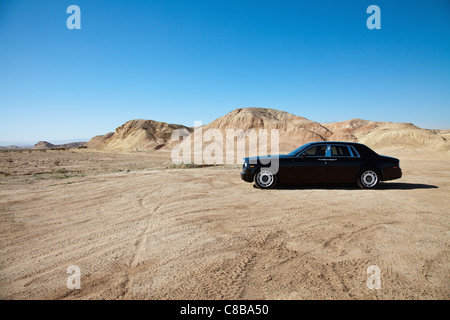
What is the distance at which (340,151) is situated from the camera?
774cm

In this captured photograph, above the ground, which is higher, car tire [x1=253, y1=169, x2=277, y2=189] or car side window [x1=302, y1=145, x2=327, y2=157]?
car side window [x1=302, y1=145, x2=327, y2=157]

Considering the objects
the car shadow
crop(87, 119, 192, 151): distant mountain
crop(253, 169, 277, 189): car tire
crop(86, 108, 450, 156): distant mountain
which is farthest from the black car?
crop(87, 119, 192, 151): distant mountain

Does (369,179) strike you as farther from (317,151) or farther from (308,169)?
(308,169)

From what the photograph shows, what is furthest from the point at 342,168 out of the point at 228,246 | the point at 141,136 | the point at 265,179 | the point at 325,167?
the point at 141,136

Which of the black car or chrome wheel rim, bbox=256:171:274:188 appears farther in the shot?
chrome wheel rim, bbox=256:171:274:188

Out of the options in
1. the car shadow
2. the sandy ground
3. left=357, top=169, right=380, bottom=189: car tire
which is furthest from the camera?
the car shadow

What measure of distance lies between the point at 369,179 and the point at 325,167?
1531 mm

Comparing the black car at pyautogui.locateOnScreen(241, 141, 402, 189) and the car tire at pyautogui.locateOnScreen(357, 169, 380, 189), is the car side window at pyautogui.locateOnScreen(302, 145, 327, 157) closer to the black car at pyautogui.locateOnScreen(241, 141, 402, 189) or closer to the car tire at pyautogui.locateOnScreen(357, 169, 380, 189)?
the black car at pyautogui.locateOnScreen(241, 141, 402, 189)

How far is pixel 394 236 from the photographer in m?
3.92

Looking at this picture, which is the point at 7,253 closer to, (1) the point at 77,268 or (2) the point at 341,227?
(1) the point at 77,268

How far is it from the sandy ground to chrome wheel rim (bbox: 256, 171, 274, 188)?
99 cm

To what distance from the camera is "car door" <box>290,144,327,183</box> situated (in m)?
7.52
